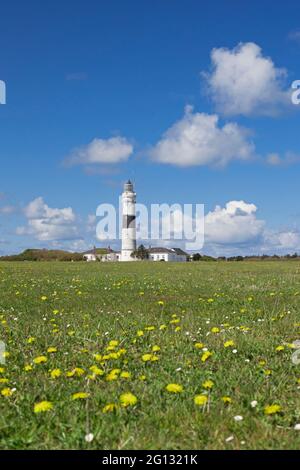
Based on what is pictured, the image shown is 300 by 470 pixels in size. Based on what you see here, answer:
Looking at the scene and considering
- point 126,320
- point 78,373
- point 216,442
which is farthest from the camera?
point 126,320

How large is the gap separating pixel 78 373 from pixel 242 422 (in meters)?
2.22

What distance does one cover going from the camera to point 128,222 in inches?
6550

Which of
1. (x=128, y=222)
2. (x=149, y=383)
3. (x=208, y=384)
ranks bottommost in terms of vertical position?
(x=149, y=383)

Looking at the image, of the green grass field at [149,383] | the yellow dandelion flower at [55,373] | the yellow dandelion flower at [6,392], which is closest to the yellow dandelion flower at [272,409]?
the green grass field at [149,383]

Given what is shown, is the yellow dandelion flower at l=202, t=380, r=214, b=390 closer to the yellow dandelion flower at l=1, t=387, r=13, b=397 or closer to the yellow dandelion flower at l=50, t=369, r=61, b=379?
the yellow dandelion flower at l=50, t=369, r=61, b=379

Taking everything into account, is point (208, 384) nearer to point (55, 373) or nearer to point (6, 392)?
point (55, 373)

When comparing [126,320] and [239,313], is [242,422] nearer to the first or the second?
[126,320]

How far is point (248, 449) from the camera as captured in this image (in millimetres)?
3986

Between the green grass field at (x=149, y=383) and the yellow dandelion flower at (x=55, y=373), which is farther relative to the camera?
the yellow dandelion flower at (x=55, y=373)

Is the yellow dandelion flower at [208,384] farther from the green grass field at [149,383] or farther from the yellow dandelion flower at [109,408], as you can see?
the yellow dandelion flower at [109,408]

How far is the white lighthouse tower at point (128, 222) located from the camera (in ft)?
548

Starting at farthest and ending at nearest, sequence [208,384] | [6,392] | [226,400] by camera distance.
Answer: [208,384], [6,392], [226,400]

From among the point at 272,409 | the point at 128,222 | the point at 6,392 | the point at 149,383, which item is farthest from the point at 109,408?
the point at 128,222
